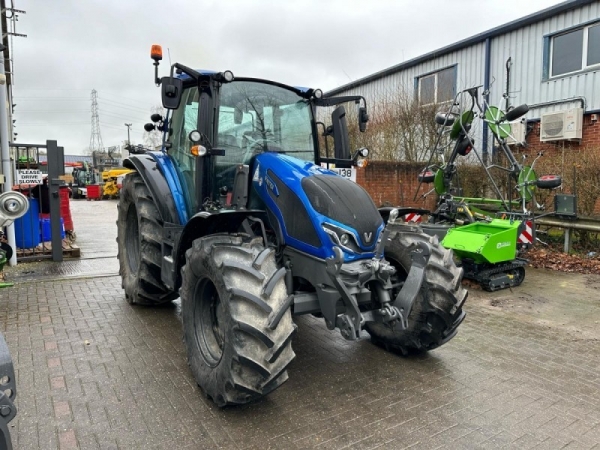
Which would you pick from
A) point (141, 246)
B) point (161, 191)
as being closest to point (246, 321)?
point (161, 191)

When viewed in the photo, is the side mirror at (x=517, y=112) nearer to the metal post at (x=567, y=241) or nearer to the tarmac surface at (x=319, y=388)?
the metal post at (x=567, y=241)

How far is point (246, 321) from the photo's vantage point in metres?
2.72

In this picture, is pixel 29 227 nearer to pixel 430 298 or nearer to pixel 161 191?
pixel 161 191

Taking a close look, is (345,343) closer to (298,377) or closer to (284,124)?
(298,377)

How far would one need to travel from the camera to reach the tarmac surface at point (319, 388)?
2762 millimetres

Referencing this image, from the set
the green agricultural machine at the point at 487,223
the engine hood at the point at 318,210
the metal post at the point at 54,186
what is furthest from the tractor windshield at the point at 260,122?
the metal post at the point at 54,186

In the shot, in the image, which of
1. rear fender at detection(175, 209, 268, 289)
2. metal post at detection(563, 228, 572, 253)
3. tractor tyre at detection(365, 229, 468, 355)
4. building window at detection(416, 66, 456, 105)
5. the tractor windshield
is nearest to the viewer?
rear fender at detection(175, 209, 268, 289)

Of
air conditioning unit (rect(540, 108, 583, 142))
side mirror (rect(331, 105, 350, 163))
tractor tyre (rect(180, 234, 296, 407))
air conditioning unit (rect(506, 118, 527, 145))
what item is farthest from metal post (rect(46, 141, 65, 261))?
air conditioning unit (rect(540, 108, 583, 142))

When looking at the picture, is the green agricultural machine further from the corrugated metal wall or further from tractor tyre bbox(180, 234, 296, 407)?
tractor tyre bbox(180, 234, 296, 407)

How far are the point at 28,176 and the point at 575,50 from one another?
11183 mm

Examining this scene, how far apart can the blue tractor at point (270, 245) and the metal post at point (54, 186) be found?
3682mm

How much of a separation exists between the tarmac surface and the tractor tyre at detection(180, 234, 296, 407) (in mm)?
255

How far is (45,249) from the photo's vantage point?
824 cm

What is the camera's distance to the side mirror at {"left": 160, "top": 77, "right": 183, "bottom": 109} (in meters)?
3.61
